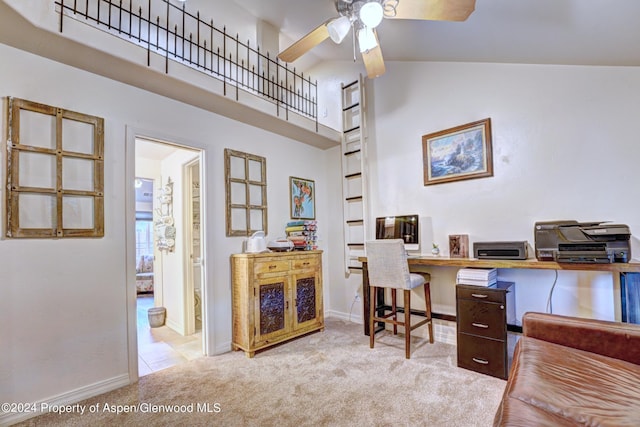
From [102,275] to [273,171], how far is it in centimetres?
197

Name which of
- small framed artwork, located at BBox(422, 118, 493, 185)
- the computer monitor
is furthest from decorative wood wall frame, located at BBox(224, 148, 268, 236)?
small framed artwork, located at BBox(422, 118, 493, 185)

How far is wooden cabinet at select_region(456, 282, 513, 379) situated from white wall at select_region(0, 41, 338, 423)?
7.25 feet

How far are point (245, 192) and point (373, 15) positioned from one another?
214cm

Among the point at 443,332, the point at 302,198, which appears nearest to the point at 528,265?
the point at 443,332

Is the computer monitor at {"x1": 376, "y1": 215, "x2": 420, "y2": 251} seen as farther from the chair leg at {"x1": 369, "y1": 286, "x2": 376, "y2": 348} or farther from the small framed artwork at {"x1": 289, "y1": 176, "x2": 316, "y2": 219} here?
the small framed artwork at {"x1": 289, "y1": 176, "x2": 316, "y2": 219}

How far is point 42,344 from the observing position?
6.40 ft

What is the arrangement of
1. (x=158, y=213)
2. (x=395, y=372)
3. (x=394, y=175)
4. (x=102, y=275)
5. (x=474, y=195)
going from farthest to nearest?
(x=158, y=213) → (x=394, y=175) → (x=474, y=195) → (x=395, y=372) → (x=102, y=275)

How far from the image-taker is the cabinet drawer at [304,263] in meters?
3.16

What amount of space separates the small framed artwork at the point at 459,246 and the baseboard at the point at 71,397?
301cm

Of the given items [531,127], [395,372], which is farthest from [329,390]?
[531,127]

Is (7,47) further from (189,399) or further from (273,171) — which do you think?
(189,399)

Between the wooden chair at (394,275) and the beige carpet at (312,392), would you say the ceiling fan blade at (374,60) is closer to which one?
the wooden chair at (394,275)

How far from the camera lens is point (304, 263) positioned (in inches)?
129

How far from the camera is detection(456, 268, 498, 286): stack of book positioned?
238 centimetres
